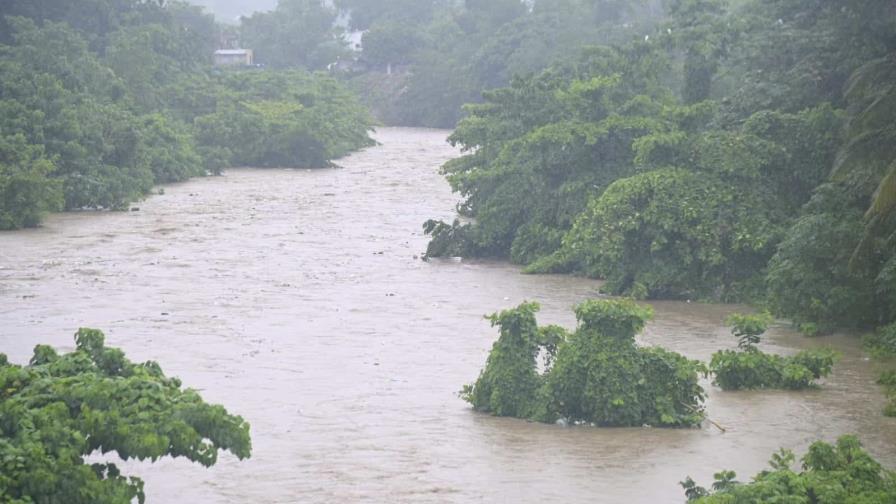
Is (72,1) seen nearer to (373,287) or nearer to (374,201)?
(374,201)

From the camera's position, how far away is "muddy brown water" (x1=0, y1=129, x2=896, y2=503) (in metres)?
10.5

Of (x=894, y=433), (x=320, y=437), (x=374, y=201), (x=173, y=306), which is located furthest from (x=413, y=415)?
(x=374, y=201)

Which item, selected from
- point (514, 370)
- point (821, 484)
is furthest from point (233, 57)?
point (821, 484)

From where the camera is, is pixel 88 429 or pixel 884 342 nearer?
pixel 88 429

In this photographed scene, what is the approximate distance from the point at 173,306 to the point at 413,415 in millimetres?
6823

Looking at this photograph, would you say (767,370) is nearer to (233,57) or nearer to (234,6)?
(233,57)

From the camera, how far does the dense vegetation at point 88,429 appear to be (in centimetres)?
749

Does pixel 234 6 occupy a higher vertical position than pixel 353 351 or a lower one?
higher

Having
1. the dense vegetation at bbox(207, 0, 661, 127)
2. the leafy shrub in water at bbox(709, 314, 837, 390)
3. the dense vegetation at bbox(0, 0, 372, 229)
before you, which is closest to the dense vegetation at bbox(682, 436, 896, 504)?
the leafy shrub in water at bbox(709, 314, 837, 390)

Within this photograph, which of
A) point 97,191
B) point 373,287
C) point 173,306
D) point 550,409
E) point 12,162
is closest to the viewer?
point 550,409

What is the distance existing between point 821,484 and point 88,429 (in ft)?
14.1

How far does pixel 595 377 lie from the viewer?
1196cm

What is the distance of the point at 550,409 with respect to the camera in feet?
40.1

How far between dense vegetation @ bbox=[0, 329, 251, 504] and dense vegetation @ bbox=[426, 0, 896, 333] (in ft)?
20.7
